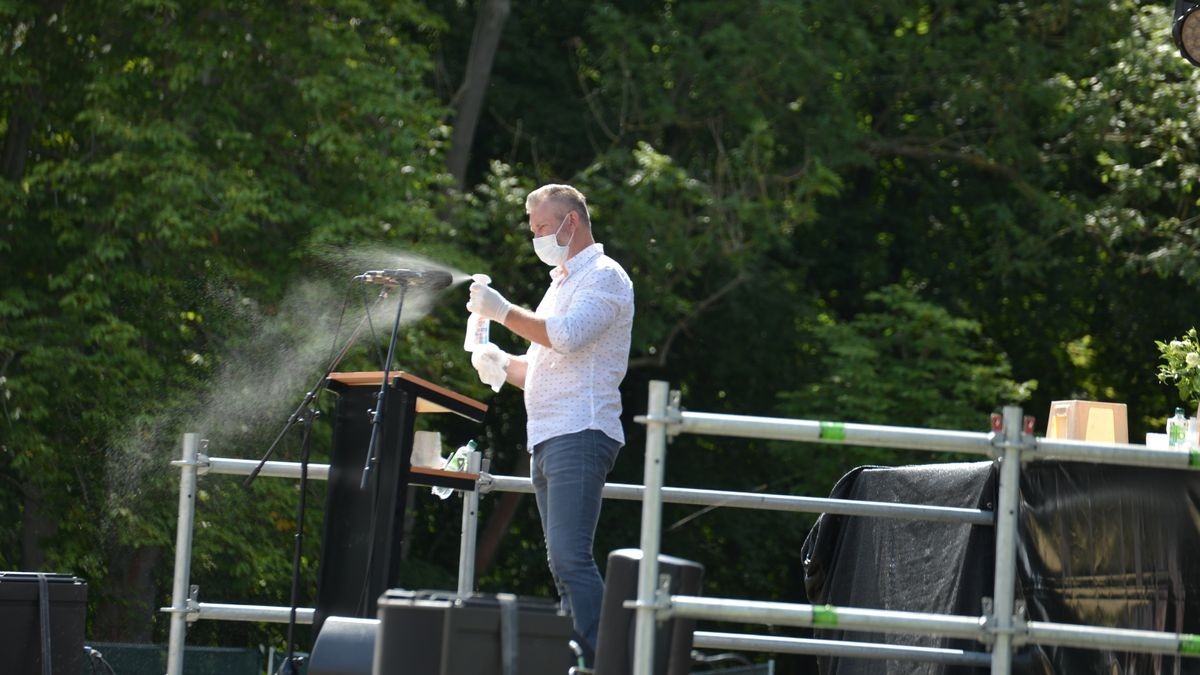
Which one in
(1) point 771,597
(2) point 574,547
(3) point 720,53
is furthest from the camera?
(1) point 771,597

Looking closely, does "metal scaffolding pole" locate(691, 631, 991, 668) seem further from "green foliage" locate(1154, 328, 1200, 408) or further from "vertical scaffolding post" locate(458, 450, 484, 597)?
"green foliage" locate(1154, 328, 1200, 408)

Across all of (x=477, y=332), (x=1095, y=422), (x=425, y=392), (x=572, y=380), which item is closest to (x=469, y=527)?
(x=425, y=392)

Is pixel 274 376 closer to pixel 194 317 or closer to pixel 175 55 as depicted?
pixel 194 317

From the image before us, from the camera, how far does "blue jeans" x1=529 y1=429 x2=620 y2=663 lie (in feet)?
13.9

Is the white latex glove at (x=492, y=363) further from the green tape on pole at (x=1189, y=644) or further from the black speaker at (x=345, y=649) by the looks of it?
the green tape on pole at (x=1189, y=644)

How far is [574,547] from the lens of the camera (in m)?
4.24

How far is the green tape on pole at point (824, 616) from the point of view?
3375 millimetres

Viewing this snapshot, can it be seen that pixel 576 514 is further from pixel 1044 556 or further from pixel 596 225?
pixel 596 225

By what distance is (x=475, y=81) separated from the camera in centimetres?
1786

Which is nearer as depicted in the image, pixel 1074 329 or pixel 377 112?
pixel 377 112

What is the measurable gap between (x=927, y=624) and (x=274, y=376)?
37.8 feet

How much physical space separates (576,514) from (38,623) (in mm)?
1613

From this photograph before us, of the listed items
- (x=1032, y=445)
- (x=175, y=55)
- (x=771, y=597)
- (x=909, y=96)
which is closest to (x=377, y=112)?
(x=175, y=55)

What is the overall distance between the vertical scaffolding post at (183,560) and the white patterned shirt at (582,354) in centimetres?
109
